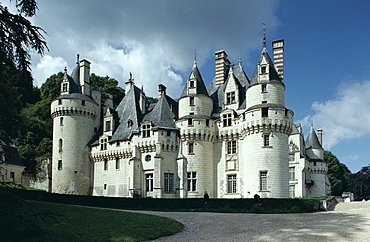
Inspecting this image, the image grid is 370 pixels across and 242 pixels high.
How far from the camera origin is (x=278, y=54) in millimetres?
36438

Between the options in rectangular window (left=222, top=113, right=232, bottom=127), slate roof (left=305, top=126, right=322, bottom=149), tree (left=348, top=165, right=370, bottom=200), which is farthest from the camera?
slate roof (left=305, top=126, right=322, bottom=149)

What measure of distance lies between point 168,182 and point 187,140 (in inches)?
157

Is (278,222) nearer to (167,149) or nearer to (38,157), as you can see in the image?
(167,149)

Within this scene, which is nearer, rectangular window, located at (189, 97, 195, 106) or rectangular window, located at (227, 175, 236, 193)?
rectangular window, located at (227, 175, 236, 193)

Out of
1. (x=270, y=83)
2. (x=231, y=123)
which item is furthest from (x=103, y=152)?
(x=270, y=83)

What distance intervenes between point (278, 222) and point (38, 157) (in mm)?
33225

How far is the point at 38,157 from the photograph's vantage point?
45.1m

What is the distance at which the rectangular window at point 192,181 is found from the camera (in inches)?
1364

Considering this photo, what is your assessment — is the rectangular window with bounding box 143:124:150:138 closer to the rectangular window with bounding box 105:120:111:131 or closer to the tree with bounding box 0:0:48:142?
the rectangular window with bounding box 105:120:111:131

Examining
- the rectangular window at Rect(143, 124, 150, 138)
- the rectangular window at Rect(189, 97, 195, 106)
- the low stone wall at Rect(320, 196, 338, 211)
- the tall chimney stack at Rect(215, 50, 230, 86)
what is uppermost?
the tall chimney stack at Rect(215, 50, 230, 86)

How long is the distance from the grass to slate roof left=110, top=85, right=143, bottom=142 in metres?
17.9

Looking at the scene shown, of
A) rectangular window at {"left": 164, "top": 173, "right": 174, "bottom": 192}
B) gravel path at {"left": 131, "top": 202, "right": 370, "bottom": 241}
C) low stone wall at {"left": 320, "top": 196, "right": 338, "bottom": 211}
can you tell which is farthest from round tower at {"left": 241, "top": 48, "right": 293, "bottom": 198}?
gravel path at {"left": 131, "top": 202, "right": 370, "bottom": 241}

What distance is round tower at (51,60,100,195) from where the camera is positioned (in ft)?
129

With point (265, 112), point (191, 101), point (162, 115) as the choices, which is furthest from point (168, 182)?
point (265, 112)
